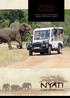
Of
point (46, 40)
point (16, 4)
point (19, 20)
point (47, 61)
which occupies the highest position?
point (16, 4)

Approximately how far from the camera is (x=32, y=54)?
428 centimetres

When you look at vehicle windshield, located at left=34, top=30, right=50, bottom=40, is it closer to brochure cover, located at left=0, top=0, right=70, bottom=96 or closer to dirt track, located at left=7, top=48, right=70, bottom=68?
brochure cover, located at left=0, top=0, right=70, bottom=96

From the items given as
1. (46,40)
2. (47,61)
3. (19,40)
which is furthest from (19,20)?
(47,61)

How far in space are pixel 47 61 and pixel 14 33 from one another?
684mm

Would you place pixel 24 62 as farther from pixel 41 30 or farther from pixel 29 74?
pixel 41 30

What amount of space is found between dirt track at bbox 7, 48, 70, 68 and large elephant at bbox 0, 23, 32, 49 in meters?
0.25

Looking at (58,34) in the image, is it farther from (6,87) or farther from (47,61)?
(6,87)

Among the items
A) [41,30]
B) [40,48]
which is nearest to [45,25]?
[41,30]

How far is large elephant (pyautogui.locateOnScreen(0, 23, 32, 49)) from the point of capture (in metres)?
4.28

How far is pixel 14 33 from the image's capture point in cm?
437

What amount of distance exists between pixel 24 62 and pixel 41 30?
1.83 ft

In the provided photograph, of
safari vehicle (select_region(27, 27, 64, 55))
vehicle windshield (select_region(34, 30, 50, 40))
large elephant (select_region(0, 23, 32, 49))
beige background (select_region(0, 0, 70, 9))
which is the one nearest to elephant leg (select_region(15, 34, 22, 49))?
large elephant (select_region(0, 23, 32, 49))

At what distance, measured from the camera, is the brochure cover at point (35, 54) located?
4238 mm

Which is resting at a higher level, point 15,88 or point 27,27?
point 27,27
